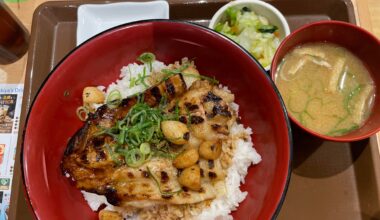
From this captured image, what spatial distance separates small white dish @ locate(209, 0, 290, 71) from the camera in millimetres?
2309

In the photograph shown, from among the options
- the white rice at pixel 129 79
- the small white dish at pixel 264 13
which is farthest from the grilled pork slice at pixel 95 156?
the small white dish at pixel 264 13

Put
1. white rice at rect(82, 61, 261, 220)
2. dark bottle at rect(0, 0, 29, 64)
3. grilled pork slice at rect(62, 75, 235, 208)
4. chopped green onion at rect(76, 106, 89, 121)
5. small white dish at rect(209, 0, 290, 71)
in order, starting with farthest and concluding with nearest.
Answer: dark bottle at rect(0, 0, 29, 64) < small white dish at rect(209, 0, 290, 71) < chopped green onion at rect(76, 106, 89, 121) < white rice at rect(82, 61, 261, 220) < grilled pork slice at rect(62, 75, 235, 208)

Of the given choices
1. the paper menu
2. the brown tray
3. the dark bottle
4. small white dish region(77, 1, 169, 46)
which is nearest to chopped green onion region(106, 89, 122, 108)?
small white dish region(77, 1, 169, 46)

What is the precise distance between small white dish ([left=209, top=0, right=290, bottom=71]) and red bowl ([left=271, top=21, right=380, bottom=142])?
0.69 feet

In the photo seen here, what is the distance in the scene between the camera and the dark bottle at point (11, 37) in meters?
2.43

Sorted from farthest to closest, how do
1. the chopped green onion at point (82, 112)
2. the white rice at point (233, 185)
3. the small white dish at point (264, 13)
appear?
the small white dish at point (264, 13)
the chopped green onion at point (82, 112)
the white rice at point (233, 185)

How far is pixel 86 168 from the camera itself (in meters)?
1.84

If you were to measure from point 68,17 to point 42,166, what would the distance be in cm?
116

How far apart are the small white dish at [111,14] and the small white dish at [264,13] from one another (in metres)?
0.35

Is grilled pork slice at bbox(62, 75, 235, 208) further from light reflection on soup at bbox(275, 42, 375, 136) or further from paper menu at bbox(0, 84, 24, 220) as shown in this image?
paper menu at bbox(0, 84, 24, 220)

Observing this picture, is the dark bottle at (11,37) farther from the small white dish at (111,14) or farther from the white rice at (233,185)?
the white rice at (233,185)

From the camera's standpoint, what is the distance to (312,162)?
2160 mm

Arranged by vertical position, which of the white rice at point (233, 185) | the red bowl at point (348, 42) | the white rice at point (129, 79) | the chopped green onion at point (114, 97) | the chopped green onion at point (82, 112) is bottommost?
the white rice at point (233, 185)

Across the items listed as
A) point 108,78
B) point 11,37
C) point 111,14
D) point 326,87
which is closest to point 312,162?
point 326,87
